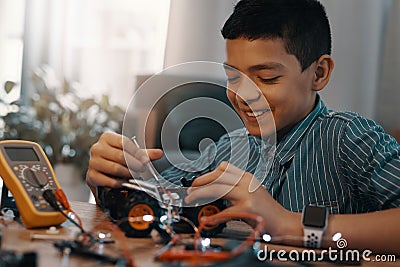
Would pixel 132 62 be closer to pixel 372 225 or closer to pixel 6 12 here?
pixel 6 12

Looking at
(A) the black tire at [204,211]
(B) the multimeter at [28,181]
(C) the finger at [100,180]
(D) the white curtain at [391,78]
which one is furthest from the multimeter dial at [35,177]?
(D) the white curtain at [391,78]

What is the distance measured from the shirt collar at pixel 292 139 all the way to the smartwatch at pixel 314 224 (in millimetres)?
317

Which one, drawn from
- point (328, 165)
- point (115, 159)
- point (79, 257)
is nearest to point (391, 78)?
point (328, 165)

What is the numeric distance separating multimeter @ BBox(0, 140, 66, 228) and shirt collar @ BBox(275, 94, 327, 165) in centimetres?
43

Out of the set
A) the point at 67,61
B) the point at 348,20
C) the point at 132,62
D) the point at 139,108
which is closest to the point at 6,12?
the point at 67,61

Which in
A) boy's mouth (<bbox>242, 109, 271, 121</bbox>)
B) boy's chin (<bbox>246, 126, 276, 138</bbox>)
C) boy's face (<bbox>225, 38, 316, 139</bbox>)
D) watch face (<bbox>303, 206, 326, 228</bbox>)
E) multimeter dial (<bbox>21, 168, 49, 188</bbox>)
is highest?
boy's face (<bbox>225, 38, 316, 139</bbox>)

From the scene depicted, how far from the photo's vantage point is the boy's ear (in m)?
1.24

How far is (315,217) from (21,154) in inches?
17.3

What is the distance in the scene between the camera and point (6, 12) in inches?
124

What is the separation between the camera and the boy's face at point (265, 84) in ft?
3.56

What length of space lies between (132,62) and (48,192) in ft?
7.10

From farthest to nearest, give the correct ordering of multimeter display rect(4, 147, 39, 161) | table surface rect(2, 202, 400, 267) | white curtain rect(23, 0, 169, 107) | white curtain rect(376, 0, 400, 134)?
white curtain rect(23, 0, 169, 107)
white curtain rect(376, 0, 400, 134)
multimeter display rect(4, 147, 39, 161)
table surface rect(2, 202, 400, 267)

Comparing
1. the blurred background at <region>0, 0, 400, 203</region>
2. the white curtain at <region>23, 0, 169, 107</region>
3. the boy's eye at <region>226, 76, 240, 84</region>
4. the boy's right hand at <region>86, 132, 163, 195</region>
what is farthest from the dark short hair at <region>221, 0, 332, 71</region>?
the white curtain at <region>23, 0, 169, 107</region>

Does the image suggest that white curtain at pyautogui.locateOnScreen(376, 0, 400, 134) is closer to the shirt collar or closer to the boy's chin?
the shirt collar
